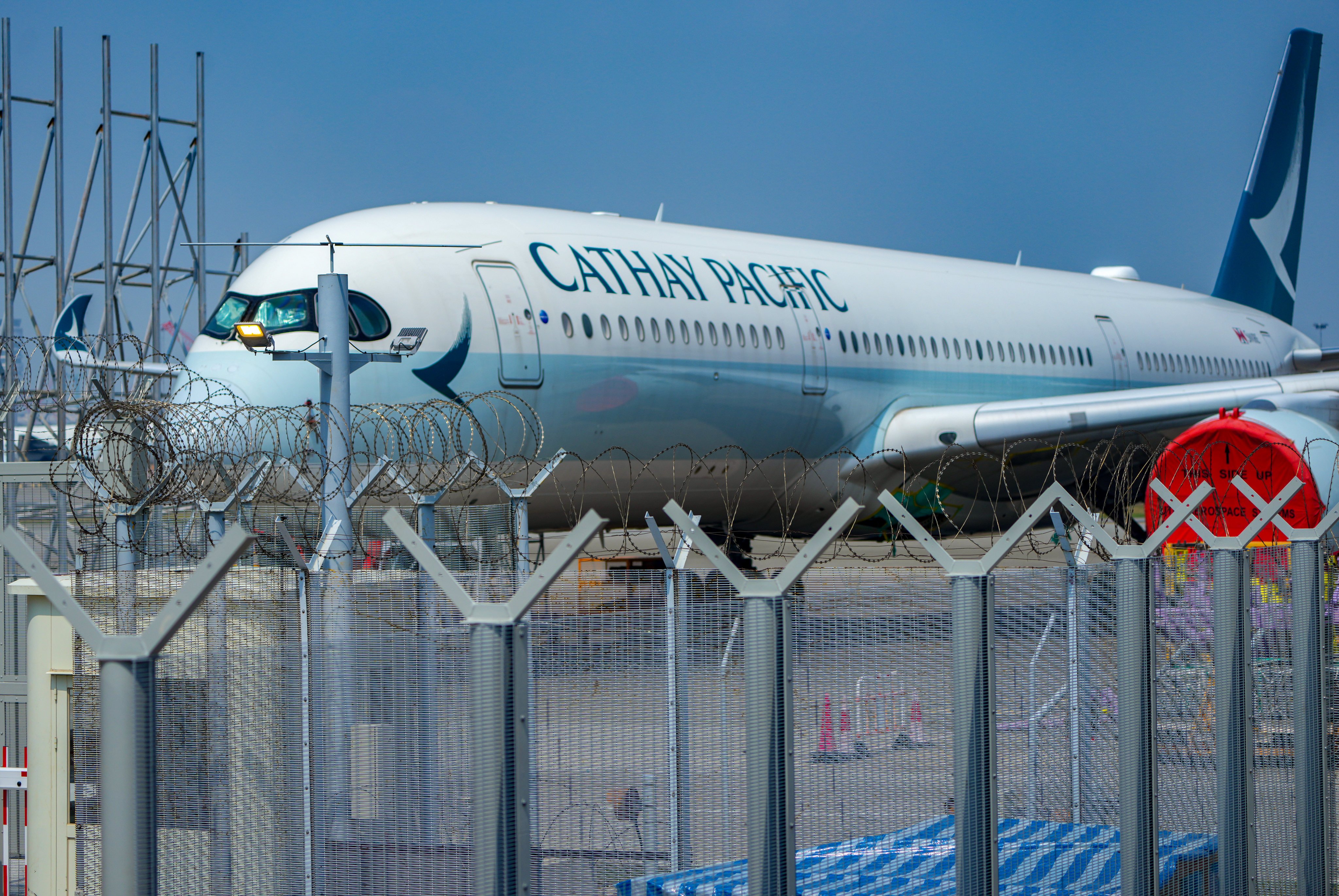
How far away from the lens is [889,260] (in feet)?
50.6

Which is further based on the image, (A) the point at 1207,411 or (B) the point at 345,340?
(A) the point at 1207,411

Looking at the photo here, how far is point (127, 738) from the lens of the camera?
8.48 feet

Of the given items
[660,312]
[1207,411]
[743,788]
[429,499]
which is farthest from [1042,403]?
[743,788]

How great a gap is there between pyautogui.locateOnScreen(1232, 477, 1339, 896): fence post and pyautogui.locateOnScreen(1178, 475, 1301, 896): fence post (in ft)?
0.94

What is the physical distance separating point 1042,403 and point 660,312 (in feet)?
13.1

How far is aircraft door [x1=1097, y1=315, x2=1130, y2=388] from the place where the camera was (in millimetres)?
17672

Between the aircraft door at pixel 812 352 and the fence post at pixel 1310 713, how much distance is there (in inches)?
305

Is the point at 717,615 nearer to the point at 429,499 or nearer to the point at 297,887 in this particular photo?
the point at 297,887

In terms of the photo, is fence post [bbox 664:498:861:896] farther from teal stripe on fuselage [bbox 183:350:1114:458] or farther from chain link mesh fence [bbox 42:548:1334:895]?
teal stripe on fuselage [bbox 183:350:1114:458]

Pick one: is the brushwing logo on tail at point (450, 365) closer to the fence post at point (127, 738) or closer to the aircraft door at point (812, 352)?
the aircraft door at point (812, 352)

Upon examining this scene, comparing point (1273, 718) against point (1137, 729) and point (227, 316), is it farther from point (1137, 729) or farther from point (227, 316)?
point (227, 316)

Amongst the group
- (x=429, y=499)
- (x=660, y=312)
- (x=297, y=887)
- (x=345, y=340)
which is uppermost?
(x=660, y=312)

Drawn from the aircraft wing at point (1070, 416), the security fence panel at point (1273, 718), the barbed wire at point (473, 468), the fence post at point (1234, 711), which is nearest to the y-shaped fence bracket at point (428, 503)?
the barbed wire at point (473, 468)

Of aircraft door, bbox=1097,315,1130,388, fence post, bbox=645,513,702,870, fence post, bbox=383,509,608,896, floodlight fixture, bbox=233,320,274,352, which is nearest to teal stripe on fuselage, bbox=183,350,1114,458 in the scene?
floodlight fixture, bbox=233,320,274,352
